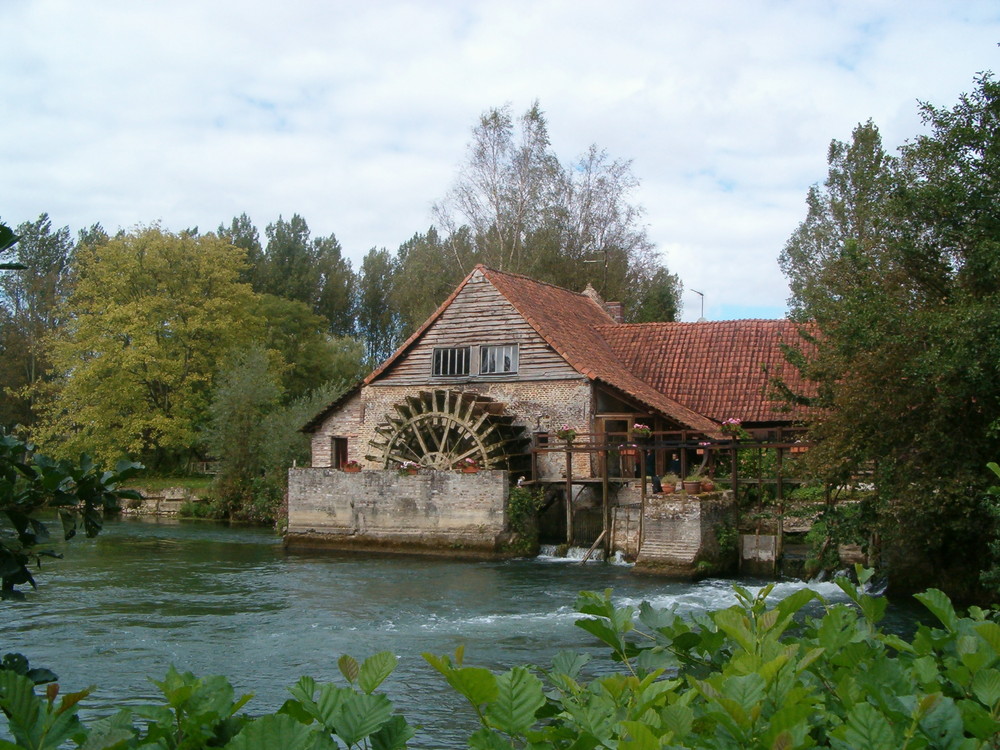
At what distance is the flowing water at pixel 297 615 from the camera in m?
11.2

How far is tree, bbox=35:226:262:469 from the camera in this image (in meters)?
38.7

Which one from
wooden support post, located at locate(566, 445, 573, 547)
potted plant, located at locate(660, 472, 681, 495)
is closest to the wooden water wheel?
wooden support post, located at locate(566, 445, 573, 547)

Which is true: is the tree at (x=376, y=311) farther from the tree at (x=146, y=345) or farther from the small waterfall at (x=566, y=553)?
the small waterfall at (x=566, y=553)

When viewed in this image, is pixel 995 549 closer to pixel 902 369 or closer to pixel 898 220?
pixel 902 369

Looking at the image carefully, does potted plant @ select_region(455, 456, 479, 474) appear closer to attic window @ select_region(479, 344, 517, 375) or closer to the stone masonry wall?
the stone masonry wall

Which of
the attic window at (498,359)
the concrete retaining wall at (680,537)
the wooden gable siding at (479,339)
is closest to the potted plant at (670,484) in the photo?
Answer: the concrete retaining wall at (680,537)

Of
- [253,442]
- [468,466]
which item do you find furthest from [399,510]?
[253,442]

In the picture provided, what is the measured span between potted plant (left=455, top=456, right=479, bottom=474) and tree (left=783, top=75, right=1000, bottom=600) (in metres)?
9.65

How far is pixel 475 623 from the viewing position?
48.2 feet

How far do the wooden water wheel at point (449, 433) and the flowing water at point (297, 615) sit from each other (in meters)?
3.11

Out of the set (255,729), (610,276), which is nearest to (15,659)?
(255,729)

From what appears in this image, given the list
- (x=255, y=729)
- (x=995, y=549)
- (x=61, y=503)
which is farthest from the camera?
(x=995, y=549)

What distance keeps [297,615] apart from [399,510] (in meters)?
8.33

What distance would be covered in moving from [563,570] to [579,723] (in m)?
18.3
